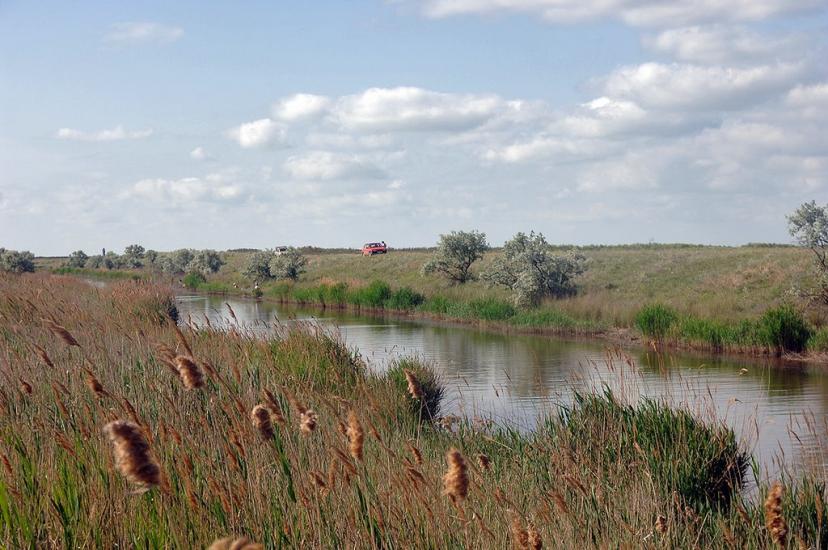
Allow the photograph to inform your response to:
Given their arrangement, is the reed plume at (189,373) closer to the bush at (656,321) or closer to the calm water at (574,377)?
the calm water at (574,377)

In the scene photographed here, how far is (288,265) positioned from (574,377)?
150 feet

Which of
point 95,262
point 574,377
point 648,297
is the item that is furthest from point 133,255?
point 574,377

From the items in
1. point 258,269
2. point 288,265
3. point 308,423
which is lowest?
point 308,423

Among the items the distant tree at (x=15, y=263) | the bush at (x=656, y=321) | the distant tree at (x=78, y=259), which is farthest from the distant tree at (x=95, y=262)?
the bush at (x=656, y=321)

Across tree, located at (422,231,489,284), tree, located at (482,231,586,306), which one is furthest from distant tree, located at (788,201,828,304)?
tree, located at (422,231,489,284)

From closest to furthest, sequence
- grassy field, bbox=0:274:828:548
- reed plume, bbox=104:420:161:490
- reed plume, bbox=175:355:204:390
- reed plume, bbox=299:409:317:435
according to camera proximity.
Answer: reed plume, bbox=104:420:161:490 → reed plume, bbox=175:355:204:390 → reed plume, bbox=299:409:317:435 → grassy field, bbox=0:274:828:548

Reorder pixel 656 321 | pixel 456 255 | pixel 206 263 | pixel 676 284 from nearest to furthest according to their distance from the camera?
pixel 656 321, pixel 676 284, pixel 456 255, pixel 206 263

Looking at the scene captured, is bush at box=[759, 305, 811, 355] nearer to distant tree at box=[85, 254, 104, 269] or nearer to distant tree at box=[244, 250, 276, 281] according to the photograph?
distant tree at box=[244, 250, 276, 281]

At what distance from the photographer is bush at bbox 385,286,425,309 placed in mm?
40094

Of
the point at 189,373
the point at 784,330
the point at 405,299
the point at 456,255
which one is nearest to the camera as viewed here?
the point at 189,373

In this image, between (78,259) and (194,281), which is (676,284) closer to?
(194,281)

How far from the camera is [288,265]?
5762 centimetres

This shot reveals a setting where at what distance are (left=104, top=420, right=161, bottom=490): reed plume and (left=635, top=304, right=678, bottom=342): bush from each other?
86.1ft

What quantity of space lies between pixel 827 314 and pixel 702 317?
3633 millimetres
